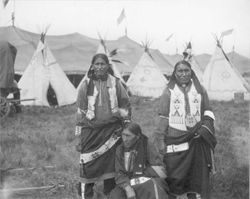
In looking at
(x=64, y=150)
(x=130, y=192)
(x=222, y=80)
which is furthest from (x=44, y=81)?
(x=130, y=192)

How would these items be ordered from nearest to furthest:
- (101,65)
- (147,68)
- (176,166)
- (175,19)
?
(176,166) → (101,65) → (175,19) → (147,68)

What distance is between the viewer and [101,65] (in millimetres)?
3092

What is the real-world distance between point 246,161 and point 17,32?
8.49 metres

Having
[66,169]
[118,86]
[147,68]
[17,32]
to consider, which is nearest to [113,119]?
[118,86]

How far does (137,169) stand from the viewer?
9.11ft

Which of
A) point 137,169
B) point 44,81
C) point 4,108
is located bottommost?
point 137,169

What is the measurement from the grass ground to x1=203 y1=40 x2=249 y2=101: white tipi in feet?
3.24

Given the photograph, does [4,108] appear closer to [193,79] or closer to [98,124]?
[98,124]

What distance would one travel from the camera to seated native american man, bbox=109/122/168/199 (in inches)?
106

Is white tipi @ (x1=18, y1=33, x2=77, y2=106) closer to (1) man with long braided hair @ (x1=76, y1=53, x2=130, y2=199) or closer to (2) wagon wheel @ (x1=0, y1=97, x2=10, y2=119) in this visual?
(2) wagon wheel @ (x1=0, y1=97, x2=10, y2=119)

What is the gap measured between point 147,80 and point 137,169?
16.0ft

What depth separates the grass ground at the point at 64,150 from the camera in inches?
143

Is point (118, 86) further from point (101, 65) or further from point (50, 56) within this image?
point (50, 56)

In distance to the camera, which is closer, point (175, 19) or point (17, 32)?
point (175, 19)
